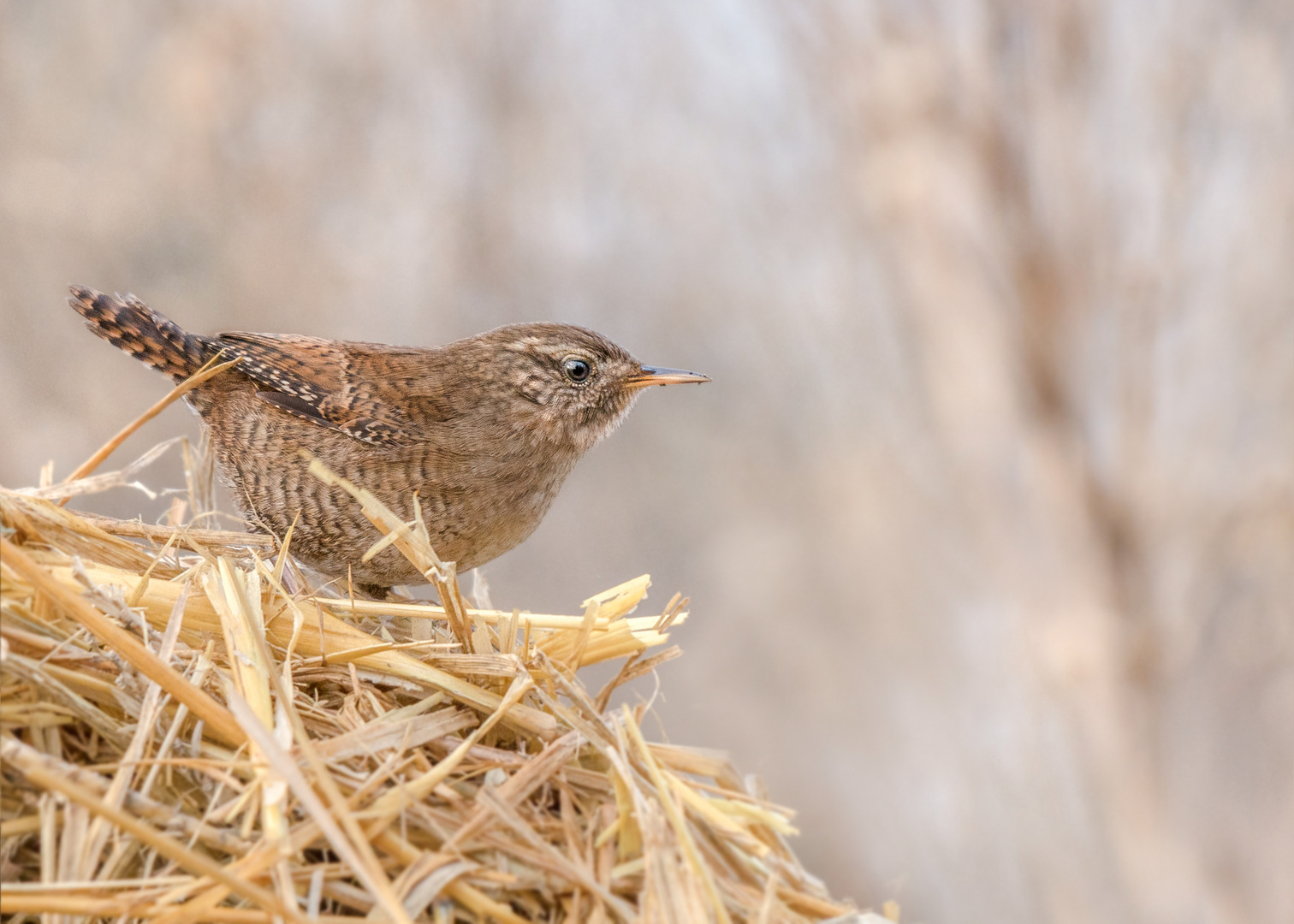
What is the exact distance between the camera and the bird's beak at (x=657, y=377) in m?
2.04

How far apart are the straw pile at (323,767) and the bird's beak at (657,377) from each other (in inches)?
30.2

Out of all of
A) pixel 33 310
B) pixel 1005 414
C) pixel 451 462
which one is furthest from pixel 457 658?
pixel 33 310

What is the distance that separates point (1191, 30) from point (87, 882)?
4344mm

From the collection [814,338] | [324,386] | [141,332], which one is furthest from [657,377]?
[814,338]

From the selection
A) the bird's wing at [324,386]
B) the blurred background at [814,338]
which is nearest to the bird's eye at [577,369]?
the bird's wing at [324,386]

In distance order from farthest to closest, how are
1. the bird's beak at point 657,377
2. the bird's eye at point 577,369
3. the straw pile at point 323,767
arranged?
the bird's eye at point 577,369, the bird's beak at point 657,377, the straw pile at point 323,767

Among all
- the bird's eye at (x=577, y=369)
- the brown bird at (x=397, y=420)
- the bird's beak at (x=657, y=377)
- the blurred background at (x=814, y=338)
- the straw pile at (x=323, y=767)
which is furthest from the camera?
the blurred background at (x=814, y=338)

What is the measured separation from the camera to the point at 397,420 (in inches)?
78.2

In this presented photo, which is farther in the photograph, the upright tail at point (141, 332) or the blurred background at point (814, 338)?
the blurred background at point (814, 338)

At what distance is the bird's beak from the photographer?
2.04 m

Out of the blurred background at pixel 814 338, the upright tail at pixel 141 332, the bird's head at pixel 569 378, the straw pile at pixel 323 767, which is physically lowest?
the straw pile at pixel 323 767

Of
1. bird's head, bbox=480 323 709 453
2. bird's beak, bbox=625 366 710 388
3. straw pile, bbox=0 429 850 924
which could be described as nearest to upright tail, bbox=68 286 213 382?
bird's head, bbox=480 323 709 453

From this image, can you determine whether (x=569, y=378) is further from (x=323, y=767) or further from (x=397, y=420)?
(x=323, y=767)

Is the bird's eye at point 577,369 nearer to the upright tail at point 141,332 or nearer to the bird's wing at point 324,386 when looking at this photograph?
the bird's wing at point 324,386
